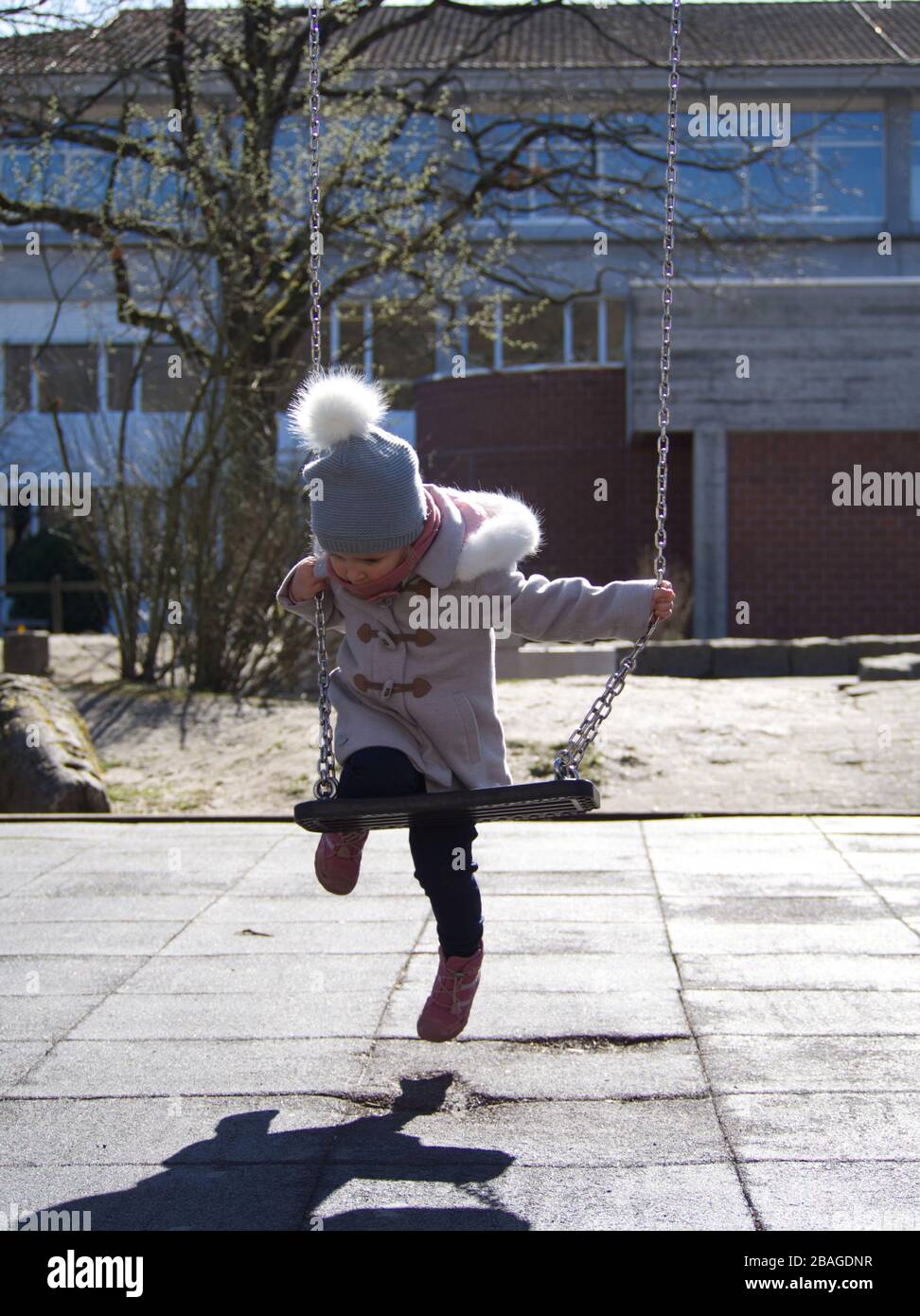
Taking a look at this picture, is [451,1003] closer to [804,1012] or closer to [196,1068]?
[196,1068]

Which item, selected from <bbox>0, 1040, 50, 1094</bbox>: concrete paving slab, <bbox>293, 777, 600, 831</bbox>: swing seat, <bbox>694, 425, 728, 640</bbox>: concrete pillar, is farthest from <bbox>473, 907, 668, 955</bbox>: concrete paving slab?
<bbox>694, 425, 728, 640</bbox>: concrete pillar

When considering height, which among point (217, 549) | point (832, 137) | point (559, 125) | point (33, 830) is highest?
point (832, 137)

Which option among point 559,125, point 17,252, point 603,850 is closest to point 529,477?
point 559,125

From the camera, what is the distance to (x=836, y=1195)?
9.70 feet

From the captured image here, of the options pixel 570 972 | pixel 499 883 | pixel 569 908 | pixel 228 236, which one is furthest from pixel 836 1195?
pixel 228 236

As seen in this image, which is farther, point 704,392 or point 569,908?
point 704,392

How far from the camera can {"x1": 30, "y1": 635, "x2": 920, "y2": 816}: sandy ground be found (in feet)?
28.9

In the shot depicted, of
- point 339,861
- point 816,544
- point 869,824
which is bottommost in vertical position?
point 869,824

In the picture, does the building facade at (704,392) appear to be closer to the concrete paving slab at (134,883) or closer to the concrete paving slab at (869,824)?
the concrete paving slab at (869,824)

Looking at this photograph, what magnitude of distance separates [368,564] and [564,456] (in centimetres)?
2045

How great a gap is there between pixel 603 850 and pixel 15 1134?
3.88m

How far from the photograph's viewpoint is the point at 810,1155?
10.5ft

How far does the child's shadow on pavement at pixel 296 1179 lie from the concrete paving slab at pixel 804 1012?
978 mm

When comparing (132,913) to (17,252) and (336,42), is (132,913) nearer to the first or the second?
(336,42)
